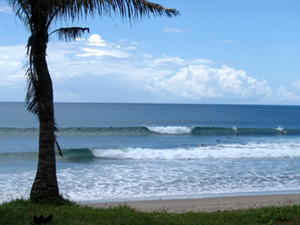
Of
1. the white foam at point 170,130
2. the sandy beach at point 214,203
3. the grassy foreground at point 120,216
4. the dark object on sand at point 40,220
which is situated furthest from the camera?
the white foam at point 170,130

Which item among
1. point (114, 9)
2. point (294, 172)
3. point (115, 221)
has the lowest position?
point (294, 172)

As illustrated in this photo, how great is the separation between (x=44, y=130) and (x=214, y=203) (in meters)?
5.45

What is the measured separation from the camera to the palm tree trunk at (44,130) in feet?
24.1

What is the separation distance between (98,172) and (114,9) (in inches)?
401

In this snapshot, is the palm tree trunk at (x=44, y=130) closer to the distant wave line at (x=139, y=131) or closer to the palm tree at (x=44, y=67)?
the palm tree at (x=44, y=67)

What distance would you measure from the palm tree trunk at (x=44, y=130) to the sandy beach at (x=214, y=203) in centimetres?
230

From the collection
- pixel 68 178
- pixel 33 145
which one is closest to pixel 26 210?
pixel 68 178

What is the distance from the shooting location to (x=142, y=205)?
9938 millimetres

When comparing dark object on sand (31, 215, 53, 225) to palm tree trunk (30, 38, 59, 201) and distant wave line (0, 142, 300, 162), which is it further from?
distant wave line (0, 142, 300, 162)

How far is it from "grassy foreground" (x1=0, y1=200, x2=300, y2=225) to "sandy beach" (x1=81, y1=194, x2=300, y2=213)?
6.82ft

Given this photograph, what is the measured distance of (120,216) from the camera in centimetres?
665

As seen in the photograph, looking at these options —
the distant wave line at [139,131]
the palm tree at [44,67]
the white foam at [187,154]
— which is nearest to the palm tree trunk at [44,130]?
the palm tree at [44,67]

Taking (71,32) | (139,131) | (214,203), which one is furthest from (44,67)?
(139,131)

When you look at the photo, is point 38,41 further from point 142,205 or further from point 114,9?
point 142,205
